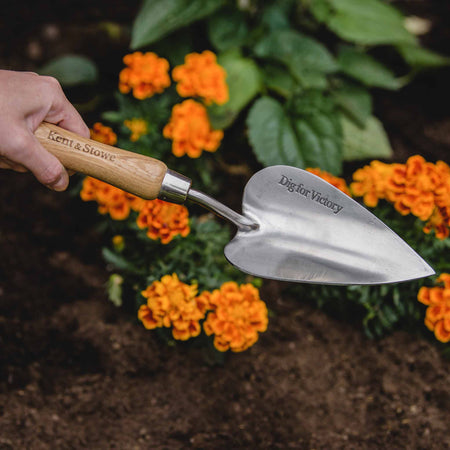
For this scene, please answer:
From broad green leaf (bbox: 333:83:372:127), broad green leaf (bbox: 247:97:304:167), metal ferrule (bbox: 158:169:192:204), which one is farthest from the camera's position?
broad green leaf (bbox: 333:83:372:127)

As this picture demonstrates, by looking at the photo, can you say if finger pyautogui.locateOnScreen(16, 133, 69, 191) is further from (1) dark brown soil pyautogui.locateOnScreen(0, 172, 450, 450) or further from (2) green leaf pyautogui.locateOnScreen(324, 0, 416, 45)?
(2) green leaf pyautogui.locateOnScreen(324, 0, 416, 45)

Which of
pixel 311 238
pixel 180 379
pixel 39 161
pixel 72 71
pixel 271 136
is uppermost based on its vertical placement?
pixel 39 161

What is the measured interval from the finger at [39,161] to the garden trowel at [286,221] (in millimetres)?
29

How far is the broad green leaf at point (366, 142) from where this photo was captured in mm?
2039

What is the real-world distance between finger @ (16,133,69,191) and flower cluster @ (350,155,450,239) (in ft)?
2.89

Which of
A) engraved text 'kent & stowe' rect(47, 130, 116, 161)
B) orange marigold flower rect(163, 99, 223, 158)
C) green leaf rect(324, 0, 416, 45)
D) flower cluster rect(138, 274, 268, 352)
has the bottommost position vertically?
flower cluster rect(138, 274, 268, 352)

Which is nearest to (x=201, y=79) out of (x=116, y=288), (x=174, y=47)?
(x=174, y=47)

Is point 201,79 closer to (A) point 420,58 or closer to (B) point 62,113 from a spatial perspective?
(B) point 62,113

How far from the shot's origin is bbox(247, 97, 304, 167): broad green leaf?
A: 1.78m

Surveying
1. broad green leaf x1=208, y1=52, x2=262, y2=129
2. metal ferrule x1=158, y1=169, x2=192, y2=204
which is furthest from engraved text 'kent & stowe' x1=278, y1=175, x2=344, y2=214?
broad green leaf x1=208, y1=52, x2=262, y2=129

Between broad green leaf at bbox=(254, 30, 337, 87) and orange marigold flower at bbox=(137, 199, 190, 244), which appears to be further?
broad green leaf at bbox=(254, 30, 337, 87)

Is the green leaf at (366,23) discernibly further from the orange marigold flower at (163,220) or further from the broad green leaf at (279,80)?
the orange marigold flower at (163,220)

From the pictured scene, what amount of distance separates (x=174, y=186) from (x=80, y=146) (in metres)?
0.24

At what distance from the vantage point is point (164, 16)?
6.21 feet
